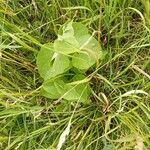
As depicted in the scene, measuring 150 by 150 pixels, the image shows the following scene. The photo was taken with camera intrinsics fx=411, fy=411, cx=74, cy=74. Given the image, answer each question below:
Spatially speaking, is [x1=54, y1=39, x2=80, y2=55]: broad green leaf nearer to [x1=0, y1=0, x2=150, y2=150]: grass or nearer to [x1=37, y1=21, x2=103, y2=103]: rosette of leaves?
[x1=37, y1=21, x2=103, y2=103]: rosette of leaves

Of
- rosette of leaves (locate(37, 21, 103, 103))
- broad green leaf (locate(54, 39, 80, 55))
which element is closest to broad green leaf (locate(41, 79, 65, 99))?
rosette of leaves (locate(37, 21, 103, 103))

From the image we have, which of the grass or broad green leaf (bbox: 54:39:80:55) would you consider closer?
broad green leaf (bbox: 54:39:80:55)

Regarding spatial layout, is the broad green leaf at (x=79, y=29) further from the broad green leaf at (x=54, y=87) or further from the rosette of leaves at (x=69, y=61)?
the broad green leaf at (x=54, y=87)

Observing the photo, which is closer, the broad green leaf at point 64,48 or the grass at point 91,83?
the broad green leaf at point 64,48

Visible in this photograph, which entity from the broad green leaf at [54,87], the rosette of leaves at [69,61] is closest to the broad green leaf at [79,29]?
the rosette of leaves at [69,61]

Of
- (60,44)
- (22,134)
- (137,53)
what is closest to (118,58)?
(137,53)

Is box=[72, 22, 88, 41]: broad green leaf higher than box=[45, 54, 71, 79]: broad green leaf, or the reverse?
box=[72, 22, 88, 41]: broad green leaf
